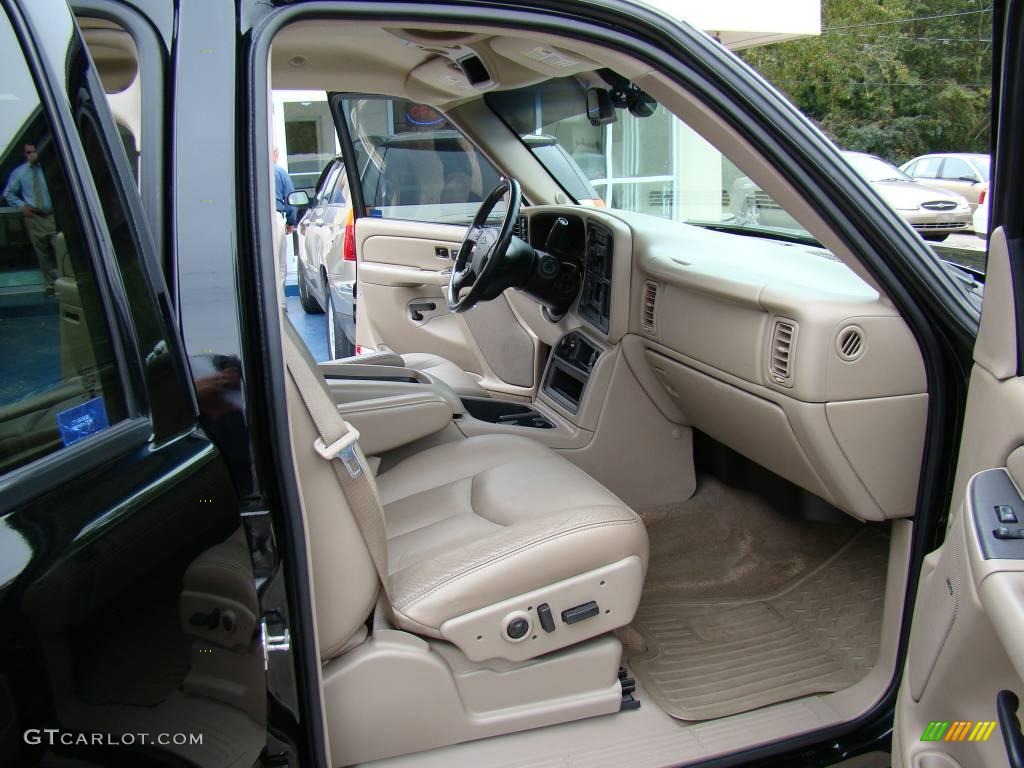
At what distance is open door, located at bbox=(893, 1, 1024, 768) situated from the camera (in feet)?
3.72

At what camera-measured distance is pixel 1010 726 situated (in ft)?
3.68

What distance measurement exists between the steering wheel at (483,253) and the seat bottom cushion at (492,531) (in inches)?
26.3

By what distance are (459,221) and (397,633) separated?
2508 mm

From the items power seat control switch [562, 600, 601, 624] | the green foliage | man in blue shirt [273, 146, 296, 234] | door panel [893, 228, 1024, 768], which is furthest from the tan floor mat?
the green foliage

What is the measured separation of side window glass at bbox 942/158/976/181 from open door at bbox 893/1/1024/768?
7.10 m

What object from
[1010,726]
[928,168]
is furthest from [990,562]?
[928,168]

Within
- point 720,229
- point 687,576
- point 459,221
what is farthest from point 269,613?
point 459,221

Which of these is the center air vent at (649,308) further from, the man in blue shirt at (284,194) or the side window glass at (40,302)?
the man in blue shirt at (284,194)

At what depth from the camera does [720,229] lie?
307cm

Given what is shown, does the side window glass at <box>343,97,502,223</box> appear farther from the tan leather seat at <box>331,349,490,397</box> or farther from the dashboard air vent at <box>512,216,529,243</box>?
the tan leather seat at <box>331,349,490,397</box>

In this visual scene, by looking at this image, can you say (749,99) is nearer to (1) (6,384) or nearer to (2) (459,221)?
(1) (6,384)

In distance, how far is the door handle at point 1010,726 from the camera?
3.56 feet

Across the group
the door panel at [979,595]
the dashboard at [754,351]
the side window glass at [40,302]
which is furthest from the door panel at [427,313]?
the side window glass at [40,302]

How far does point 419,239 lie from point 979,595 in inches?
118
